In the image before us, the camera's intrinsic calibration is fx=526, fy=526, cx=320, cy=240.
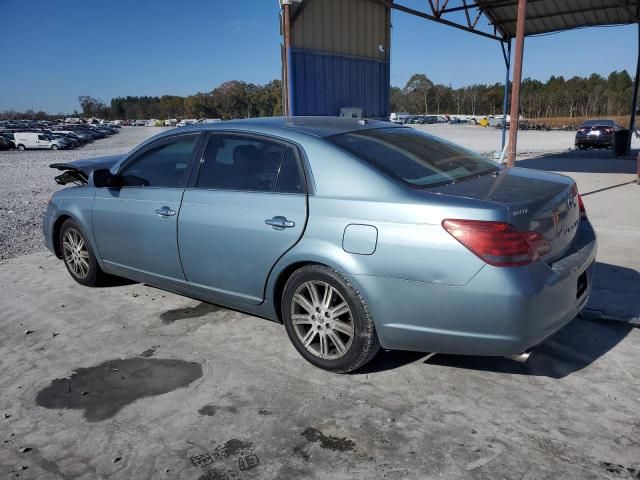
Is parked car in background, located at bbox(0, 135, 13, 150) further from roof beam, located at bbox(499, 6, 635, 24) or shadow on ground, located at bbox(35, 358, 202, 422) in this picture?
shadow on ground, located at bbox(35, 358, 202, 422)

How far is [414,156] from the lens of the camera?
3.49m

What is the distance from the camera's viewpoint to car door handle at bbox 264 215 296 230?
329cm

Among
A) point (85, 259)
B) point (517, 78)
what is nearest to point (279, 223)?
point (85, 259)

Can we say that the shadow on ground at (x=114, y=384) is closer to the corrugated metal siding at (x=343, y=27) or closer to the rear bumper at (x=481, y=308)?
the rear bumper at (x=481, y=308)

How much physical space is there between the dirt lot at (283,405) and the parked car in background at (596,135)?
2336cm

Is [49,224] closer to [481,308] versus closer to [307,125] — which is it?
[307,125]

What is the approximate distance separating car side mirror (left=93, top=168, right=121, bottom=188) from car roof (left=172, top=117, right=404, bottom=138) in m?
0.80

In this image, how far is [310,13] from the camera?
9859 millimetres

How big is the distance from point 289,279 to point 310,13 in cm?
791

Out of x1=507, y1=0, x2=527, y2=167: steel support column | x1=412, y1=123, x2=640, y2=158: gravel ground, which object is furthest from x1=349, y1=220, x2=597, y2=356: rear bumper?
x1=412, y1=123, x2=640, y2=158: gravel ground

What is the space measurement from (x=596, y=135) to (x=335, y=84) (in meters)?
18.8

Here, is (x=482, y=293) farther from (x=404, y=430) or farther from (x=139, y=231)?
(x=139, y=231)

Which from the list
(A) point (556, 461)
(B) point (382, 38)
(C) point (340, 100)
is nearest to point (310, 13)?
(C) point (340, 100)

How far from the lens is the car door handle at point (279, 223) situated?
129 inches
